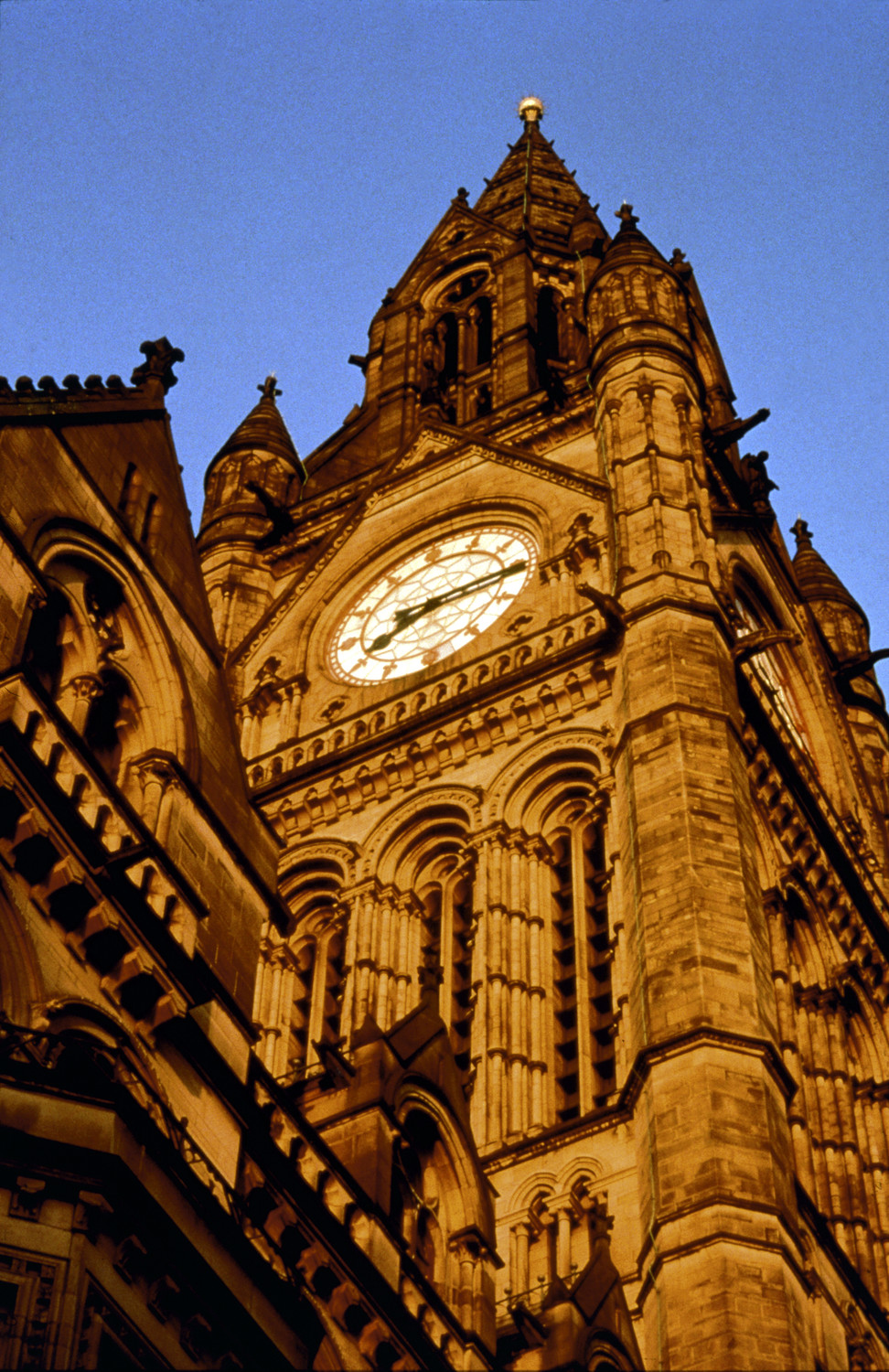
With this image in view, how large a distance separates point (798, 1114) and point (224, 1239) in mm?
15414

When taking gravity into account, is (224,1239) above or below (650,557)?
below

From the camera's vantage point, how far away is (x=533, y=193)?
52.2 meters

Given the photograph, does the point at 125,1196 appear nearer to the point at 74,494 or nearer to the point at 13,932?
the point at 13,932

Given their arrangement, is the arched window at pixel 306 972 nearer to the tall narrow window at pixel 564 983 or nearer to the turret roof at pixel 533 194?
the tall narrow window at pixel 564 983

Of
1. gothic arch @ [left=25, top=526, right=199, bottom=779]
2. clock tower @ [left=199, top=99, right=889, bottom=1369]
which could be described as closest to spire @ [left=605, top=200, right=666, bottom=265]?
clock tower @ [left=199, top=99, right=889, bottom=1369]

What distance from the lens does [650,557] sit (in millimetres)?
33938

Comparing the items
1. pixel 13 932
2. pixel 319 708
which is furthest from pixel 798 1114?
pixel 13 932

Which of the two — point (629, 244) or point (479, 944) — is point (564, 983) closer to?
point (479, 944)

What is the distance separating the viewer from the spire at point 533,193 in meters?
50.3

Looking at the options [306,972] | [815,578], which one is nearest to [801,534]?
[815,578]

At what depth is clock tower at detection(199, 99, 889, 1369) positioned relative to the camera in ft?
76.1

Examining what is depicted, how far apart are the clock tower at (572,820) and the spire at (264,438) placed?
109mm

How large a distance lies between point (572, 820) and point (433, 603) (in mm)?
6181

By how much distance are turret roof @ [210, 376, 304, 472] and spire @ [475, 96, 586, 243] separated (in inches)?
229
